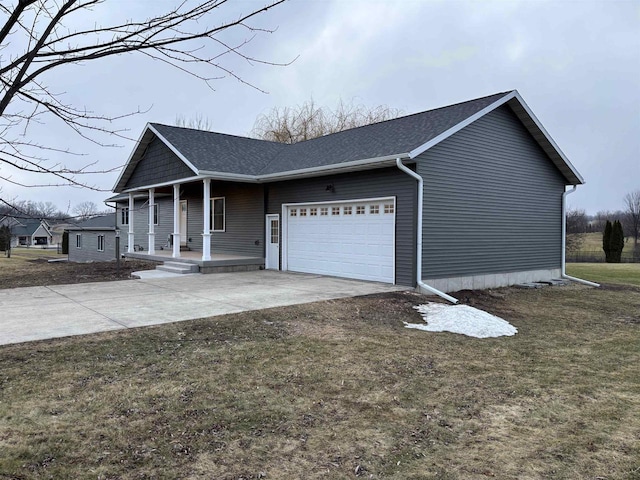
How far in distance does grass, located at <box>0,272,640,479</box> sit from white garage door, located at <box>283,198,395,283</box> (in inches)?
186

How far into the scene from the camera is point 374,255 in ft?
38.6

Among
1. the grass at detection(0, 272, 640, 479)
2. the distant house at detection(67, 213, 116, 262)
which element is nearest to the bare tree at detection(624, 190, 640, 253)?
the distant house at detection(67, 213, 116, 262)

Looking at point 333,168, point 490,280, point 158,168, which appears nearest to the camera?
point 333,168

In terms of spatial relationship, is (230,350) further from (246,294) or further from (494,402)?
(246,294)

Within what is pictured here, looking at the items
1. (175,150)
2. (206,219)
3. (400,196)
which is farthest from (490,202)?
(175,150)

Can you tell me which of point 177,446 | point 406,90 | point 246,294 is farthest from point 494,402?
point 406,90

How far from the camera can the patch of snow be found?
24.0 feet

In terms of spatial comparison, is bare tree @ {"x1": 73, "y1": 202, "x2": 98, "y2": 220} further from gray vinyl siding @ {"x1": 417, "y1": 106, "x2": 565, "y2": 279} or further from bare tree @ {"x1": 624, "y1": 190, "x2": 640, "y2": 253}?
bare tree @ {"x1": 624, "y1": 190, "x2": 640, "y2": 253}

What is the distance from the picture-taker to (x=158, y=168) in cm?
1703

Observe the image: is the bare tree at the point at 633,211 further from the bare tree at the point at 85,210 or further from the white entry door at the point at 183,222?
the bare tree at the point at 85,210

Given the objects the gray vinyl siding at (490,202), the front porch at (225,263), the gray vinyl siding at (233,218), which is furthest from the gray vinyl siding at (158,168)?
the gray vinyl siding at (490,202)

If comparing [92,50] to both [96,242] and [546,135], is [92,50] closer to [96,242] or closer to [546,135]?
[546,135]

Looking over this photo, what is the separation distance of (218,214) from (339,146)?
610 cm

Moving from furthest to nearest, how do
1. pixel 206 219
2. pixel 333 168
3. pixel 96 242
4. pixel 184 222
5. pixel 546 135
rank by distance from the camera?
pixel 96 242 < pixel 184 222 < pixel 206 219 < pixel 546 135 < pixel 333 168
